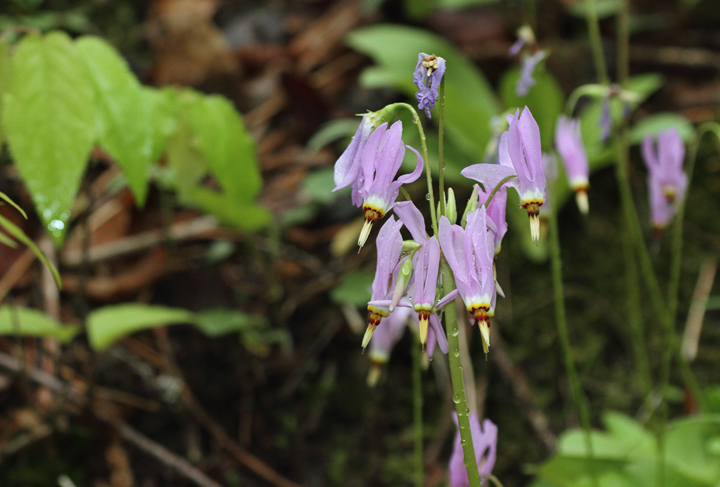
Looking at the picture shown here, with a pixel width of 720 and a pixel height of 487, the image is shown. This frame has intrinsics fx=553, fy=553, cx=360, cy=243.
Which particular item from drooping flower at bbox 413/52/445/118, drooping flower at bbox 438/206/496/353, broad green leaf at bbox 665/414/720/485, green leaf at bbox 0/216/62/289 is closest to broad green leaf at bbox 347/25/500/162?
broad green leaf at bbox 665/414/720/485

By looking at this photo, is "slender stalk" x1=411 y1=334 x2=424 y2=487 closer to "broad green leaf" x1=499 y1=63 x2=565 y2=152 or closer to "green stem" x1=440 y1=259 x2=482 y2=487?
"green stem" x1=440 y1=259 x2=482 y2=487

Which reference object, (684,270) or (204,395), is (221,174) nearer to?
(204,395)

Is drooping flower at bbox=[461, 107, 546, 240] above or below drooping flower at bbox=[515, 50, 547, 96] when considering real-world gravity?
below

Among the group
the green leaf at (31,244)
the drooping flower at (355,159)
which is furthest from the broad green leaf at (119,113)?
the drooping flower at (355,159)

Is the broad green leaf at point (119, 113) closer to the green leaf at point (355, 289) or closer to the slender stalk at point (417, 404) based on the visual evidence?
the slender stalk at point (417, 404)

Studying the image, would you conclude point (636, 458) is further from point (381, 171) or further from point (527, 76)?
point (381, 171)

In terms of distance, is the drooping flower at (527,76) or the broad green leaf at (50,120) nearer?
the broad green leaf at (50,120)

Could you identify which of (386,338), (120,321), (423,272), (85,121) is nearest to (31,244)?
(85,121)
